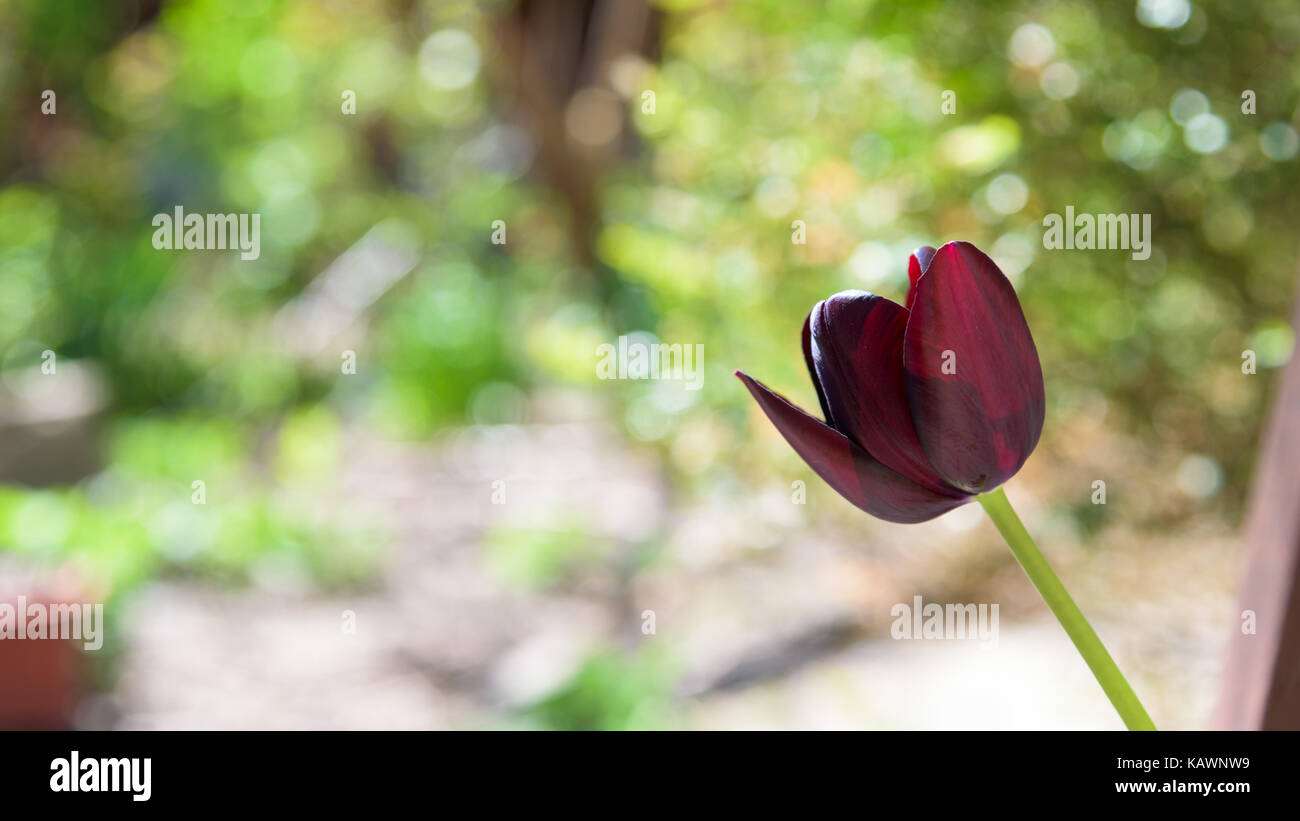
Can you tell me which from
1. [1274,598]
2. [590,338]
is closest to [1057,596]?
[1274,598]

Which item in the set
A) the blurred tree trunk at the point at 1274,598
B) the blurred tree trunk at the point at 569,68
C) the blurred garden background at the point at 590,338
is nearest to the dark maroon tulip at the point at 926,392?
the blurred tree trunk at the point at 1274,598

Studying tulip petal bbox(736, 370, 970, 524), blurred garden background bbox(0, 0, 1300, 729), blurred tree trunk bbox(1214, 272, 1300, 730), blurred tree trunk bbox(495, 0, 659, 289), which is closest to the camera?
tulip petal bbox(736, 370, 970, 524)

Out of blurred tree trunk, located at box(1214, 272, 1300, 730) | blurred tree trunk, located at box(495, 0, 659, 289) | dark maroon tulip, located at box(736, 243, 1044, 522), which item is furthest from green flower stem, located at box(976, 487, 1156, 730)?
blurred tree trunk, located at box(495, 0, 659, 289)

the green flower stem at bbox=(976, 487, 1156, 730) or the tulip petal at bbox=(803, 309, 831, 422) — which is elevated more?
the tulip petal at bbox=(803, 309, 831, 422)

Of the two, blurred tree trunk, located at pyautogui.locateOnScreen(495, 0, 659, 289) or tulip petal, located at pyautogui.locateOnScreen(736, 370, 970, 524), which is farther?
blurred tree trunk, located at pyautogui.locateOnScreen(495, 0, 659, 289)

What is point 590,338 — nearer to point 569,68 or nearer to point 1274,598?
point 1274,598

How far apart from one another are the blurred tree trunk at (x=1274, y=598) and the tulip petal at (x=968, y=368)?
216 mm

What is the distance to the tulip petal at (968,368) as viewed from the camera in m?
0.33

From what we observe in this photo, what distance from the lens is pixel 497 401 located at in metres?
4.61

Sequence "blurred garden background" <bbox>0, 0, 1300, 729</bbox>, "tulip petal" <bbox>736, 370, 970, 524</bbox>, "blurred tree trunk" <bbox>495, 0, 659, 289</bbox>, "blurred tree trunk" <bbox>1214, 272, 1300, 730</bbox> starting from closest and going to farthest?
"tulip petal" <bbox>736, 370, 970, 524</bbox>, "blurred tree trunk" <bbox>1214, 272, 1300, 730</bbox>, "blurred garden background" <bbox>0, 0, 1300, 729</bbox>, "blurred tree trunk" <bbox>495, 0, 659, 289</bbox>

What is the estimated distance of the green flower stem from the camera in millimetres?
332

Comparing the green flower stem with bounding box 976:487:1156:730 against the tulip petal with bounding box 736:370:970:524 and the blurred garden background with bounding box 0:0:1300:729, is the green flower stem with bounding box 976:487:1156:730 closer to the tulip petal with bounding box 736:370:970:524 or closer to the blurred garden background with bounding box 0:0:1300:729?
the tulip petal with bounding box 736:370:970:524

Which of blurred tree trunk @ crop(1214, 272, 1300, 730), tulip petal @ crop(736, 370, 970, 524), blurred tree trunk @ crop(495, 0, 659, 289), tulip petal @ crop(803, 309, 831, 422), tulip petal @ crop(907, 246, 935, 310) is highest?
blurred tree trunk @ crop(495, 0, 659, 289)

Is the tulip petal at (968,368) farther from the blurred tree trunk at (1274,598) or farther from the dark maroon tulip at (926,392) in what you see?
the blurred tree trunk at (1274,598)
